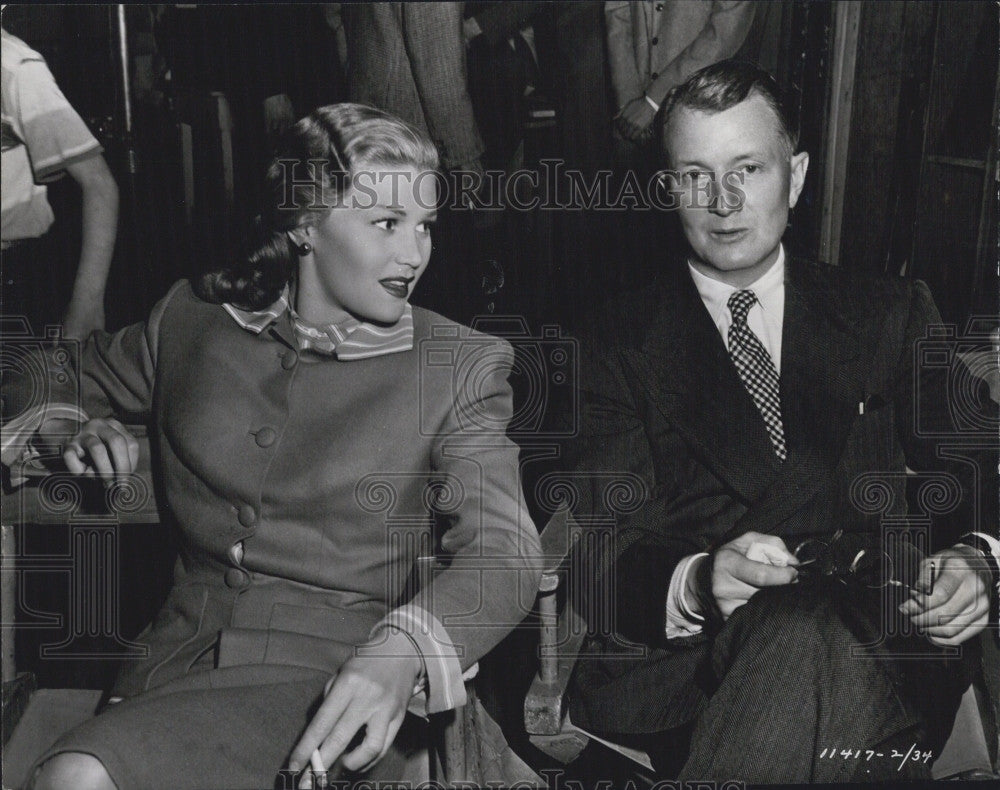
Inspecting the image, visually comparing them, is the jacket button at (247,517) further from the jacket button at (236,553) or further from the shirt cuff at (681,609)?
the shirt cuff at (681,609)

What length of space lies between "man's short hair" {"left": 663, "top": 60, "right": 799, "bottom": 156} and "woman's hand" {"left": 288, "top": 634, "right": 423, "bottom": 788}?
45.2 inches

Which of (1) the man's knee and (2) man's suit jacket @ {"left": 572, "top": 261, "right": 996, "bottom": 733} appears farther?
(2) man's suit jacket @ {"left": 572, "top": 261, "right": 996, "bottom": 733}

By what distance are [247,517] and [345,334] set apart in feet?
1.27

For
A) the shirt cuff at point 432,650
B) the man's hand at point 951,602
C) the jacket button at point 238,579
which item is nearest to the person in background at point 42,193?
the jacket button at point 238,579

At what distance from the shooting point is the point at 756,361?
2164 mm

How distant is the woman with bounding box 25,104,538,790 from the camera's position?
1.93 m

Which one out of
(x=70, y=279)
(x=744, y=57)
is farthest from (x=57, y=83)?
(x=744, y=57)

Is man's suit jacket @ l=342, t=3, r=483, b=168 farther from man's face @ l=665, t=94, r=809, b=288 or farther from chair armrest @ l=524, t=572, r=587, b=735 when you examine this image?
chair armrest @ l=524, t=572, r=587, b=735

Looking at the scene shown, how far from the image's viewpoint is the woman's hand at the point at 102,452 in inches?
82.3

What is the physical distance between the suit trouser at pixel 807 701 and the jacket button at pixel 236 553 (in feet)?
2.86

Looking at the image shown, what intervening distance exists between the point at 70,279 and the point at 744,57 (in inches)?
57.1

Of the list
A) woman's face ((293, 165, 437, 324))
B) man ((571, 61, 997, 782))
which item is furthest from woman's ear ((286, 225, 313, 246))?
man ((571, 61, 997, 782))

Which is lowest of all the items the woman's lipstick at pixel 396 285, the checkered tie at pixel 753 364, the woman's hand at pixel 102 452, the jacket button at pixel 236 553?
the jacket button at pixel 236 553

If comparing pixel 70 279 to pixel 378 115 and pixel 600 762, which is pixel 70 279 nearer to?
pixel 378 115
